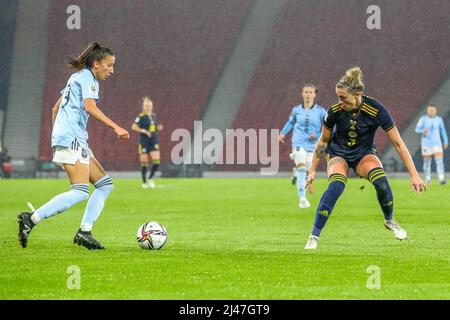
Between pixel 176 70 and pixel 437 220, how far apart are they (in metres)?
27.6

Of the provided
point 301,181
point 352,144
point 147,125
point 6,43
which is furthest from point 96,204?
point 6,43

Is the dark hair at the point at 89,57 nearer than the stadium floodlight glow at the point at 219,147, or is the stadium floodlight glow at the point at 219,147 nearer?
the dark hair at the point at 89,57

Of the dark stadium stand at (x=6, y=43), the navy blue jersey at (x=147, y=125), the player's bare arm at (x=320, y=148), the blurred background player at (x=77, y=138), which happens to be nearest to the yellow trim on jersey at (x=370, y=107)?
the player's bare arm at (x=320, y=148)

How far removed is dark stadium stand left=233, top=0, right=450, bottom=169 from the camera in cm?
4103

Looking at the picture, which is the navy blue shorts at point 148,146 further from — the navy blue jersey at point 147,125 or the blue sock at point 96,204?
the blue sock at point 96,204

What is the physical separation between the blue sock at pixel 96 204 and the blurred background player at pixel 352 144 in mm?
2157

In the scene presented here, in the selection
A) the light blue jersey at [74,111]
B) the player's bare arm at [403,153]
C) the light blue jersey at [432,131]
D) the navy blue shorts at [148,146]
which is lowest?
the player's bare arm at [403,153]

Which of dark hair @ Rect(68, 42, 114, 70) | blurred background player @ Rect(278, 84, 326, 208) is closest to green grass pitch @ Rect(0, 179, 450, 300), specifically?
blurred background player @ Rect(278, 84, 326, 208)

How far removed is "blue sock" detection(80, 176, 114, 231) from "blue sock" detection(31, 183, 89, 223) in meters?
0.19

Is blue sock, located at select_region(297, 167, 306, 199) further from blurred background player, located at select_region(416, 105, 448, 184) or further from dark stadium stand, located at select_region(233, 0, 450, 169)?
dark stadium stand, located at select_region(233, 0, 450, 169)

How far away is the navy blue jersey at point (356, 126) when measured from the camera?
1025 cm

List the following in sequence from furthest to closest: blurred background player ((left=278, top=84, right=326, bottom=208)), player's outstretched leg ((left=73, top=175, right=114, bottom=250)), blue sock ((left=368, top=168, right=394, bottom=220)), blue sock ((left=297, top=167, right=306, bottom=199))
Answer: blurred background player ((left=278, top=84, right=326, bottom=208)), blue sock ((left=297, top=167, right=306, bottom=199)), blue sock ((left=368, top=168, right=394, bottom=220)), player's outstretched leg ((left=73, top=175, right=114, bottom=250))

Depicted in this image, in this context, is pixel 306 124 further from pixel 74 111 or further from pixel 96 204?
pixel 74 111

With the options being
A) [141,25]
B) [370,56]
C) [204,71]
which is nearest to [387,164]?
[370,56]
